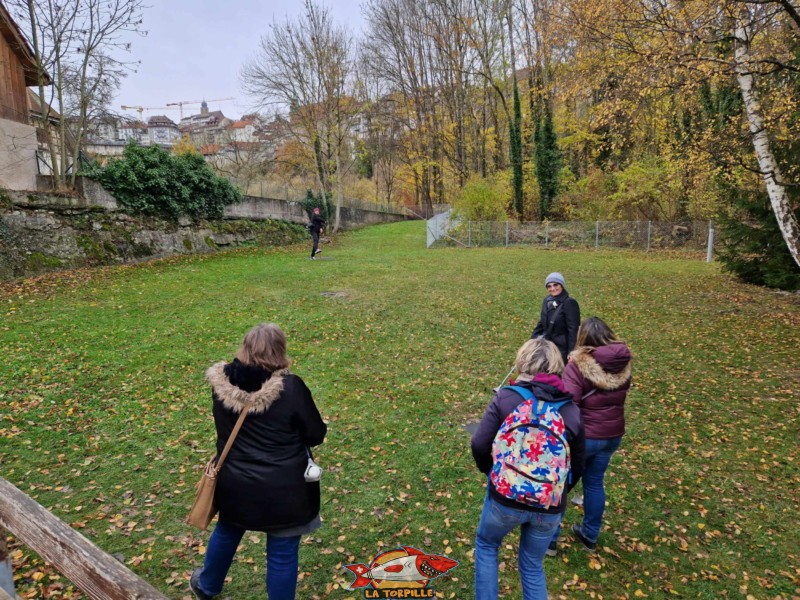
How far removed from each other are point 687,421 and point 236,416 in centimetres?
561

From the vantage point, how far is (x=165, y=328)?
8648 mm

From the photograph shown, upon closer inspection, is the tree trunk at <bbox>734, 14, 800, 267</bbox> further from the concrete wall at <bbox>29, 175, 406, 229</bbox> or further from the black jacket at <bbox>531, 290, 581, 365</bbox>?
the concrete wall at <bbox>29, 175, 406, 229</bbox>

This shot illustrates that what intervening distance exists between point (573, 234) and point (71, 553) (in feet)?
82.2

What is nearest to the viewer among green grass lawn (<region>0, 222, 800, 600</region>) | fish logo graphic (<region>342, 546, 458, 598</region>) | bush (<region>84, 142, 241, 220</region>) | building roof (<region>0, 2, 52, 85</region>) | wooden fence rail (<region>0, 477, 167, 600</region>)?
wooden fence rail (<region>0, 477, 167, 600</region>)

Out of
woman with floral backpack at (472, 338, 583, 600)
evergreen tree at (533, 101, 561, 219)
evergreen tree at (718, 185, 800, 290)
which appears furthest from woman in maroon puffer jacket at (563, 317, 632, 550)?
evergreen tree at (533, 101, 561, 219)

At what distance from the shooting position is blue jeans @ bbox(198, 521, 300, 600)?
8.76 ft

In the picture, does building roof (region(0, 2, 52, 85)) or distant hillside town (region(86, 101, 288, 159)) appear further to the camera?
distant hillside town (region(86, 101, 288, 159))

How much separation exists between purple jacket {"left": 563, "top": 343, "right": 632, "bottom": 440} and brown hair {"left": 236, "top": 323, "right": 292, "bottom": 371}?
203cm

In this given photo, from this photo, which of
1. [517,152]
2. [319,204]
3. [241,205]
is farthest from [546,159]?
[241,205]

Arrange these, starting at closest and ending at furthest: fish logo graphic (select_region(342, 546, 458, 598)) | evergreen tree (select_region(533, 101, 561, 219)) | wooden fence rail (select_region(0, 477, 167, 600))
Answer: wooden fence rail (select_region(0, 477, 167, 600)) < fish logo graphic (select_region(342, 546, 458, 598)) < evergreen tree (select_region(533, 101, 561, 219))

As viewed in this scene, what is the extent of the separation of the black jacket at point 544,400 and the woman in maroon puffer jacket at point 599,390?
0.82 meters

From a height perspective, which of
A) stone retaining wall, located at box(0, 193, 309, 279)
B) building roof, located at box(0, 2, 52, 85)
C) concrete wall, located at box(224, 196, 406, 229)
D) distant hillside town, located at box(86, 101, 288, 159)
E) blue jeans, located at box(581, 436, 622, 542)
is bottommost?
blue jeans, located at box(581, 436, 622, 542)

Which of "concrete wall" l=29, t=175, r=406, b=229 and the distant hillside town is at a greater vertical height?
the distant hillside town

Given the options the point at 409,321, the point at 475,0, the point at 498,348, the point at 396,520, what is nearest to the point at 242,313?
the point at 409,321
